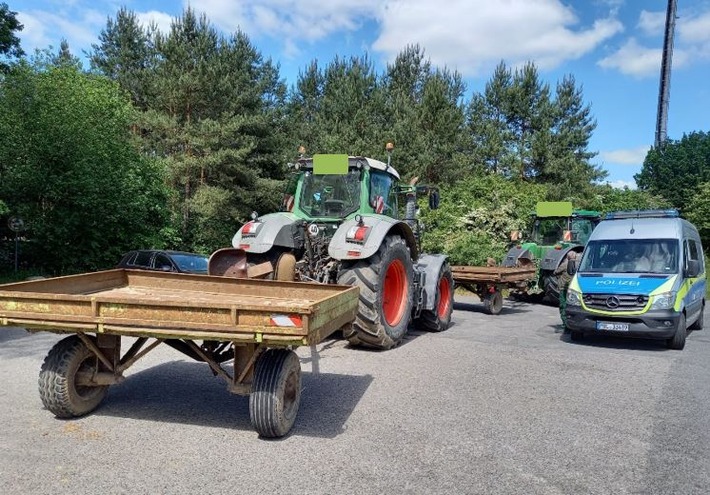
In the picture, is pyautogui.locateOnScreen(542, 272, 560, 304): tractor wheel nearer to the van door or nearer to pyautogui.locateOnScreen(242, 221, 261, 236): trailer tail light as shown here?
the van door

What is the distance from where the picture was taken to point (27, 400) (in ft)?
17.0

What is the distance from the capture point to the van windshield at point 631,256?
9.52 m

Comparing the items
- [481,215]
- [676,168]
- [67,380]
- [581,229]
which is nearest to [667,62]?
[676,168]

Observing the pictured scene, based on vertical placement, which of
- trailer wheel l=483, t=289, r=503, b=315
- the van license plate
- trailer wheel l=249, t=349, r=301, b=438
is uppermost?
trailer wheel l=249, t=349, r=301, b=438

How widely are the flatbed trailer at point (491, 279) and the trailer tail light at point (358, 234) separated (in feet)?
16.7

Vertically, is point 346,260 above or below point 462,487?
above

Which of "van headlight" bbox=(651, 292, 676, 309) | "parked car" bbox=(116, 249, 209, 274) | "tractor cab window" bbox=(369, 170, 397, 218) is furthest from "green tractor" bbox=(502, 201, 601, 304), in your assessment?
"parked car" bbox=(116, 249, 209, 274)

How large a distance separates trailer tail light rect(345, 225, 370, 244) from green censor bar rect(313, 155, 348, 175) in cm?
130

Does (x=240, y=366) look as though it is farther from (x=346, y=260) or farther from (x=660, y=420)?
(x=660, y=420)

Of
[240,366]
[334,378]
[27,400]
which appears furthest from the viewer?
[334,378]

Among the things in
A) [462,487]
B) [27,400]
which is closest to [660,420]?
[462,487]

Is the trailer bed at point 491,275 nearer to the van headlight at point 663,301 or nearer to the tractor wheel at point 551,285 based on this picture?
the tractor wheel at point 551,285

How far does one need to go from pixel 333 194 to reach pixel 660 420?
5240mm

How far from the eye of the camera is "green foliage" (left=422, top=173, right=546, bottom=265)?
22438 mm
